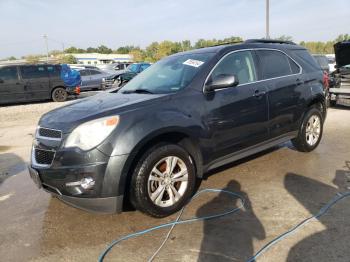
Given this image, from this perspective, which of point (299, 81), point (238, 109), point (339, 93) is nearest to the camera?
point (238, 109)

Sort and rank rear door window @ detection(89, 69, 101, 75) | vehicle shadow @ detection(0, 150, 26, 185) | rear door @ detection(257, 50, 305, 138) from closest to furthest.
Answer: rear door @ detection(257, 50, 305, 138)
vehicle shadow @ detection(0, 150, 26, 185)
rear door window @ detection(89, 69, 101, 75)

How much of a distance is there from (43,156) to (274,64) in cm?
344

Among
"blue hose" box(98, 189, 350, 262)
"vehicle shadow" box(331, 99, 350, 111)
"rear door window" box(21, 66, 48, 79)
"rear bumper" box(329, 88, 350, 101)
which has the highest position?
"rear door window" box(21, 66, 48, 79)

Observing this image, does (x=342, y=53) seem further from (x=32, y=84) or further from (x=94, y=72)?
(x=94, y=72)

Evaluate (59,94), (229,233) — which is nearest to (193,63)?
(229,233)

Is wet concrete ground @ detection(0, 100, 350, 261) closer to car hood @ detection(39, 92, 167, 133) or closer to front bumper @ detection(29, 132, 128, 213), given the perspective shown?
front bumper @ detection(29, 132, 128, 213)

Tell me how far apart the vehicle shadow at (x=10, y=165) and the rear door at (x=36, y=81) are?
9478 mm

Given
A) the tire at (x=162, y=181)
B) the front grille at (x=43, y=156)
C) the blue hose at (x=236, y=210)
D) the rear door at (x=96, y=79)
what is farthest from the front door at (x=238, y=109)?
the rear door at (x=96, y=79)

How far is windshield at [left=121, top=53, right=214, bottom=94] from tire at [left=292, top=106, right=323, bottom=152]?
220 centimetres

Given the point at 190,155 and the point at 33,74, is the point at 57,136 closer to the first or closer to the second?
the point at 190,155

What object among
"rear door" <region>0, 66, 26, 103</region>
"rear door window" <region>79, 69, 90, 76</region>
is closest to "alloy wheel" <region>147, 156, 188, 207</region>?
"rear door" <region>0, 66, 26, 103</region>

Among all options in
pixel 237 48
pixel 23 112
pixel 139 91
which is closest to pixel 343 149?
pixel 237 48

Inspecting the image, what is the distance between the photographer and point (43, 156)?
3742 millimetres

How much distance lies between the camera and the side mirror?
4176 mm
